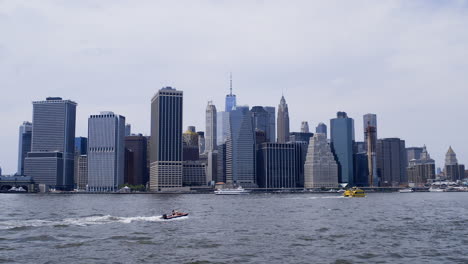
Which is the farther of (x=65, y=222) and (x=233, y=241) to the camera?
(x=65, y=222)

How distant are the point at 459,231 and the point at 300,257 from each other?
1359 inches

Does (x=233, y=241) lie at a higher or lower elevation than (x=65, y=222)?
lower

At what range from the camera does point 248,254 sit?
55.8m

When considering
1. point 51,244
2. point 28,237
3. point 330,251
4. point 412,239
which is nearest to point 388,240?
point 412,239

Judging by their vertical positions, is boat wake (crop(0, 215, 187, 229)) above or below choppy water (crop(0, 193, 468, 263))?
above

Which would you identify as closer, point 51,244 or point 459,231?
point 51,244

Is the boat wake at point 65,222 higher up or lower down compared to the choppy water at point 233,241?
higher up

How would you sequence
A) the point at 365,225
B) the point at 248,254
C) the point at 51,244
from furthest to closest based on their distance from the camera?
the point at 365,225
the point at 51,244
the point at 248,254

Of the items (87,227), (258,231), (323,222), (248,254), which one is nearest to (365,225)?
(323,222)

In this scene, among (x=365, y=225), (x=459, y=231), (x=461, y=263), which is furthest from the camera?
(x=365, y=225)

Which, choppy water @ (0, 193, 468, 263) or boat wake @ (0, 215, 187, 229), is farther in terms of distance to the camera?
boat wake @ (0, 215, 187, 229)

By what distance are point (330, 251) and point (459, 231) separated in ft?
96.4

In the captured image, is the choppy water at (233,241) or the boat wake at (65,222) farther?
the boat wake at (65,222)

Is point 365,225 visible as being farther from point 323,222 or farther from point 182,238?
point 182,238
